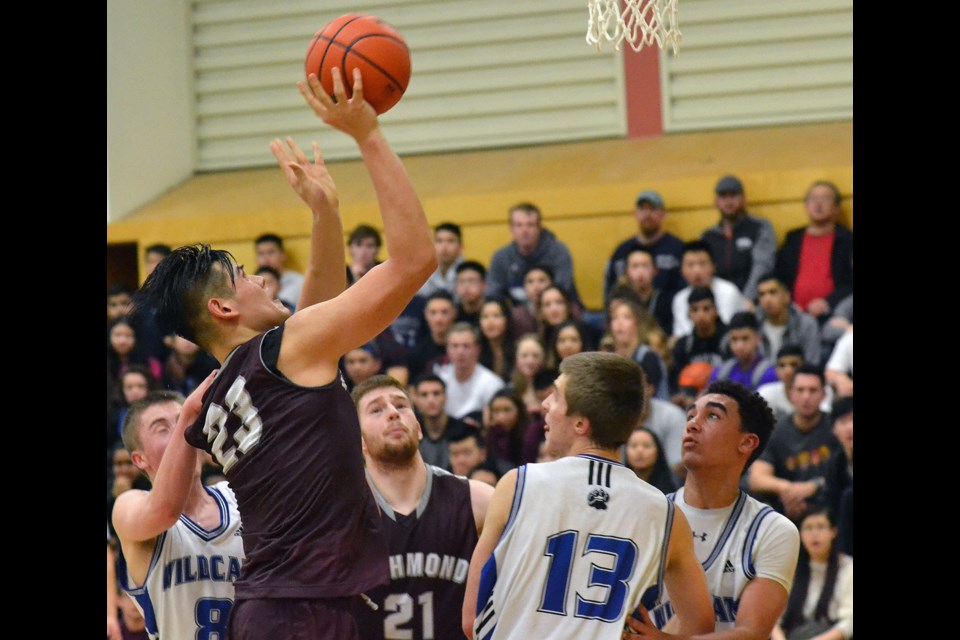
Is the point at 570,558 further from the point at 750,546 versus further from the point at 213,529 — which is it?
the point at 213,529

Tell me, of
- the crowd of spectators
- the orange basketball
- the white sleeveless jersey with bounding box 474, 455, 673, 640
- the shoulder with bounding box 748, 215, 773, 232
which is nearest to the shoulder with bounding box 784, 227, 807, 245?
the crowd of spectators

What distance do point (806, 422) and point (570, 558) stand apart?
4.32 meters

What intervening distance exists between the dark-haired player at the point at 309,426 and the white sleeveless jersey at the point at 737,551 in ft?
3.54

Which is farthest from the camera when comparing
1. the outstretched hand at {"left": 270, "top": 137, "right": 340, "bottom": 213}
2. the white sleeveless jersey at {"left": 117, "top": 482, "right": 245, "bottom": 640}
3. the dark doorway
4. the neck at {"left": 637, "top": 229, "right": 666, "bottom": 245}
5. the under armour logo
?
the dark doorway

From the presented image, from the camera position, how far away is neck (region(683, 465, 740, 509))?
440cm

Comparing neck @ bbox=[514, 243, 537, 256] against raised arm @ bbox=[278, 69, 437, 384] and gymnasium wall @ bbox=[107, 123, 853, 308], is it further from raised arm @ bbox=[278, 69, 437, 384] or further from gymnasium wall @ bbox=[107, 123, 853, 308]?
raised arm @ bbox=[278, 69, 437, 384]

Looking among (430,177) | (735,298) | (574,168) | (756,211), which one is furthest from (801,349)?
(430,177)

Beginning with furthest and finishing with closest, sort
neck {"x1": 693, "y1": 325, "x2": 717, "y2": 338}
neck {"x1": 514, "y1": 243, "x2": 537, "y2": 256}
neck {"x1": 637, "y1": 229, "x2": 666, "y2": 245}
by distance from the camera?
neck {"x1": 514, "y1": 243, "x2": 537, "y2": 256} → neck {"x1": 637, "y1": 229, "x2": 666, "y2": 245} → neck {"x1": 693, "y1": 325, "x2": 717, "y2": 338}

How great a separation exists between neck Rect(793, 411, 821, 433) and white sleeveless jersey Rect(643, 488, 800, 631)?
3509 mm

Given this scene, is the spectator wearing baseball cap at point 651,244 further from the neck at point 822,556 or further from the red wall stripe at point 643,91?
the neck at point 822,556

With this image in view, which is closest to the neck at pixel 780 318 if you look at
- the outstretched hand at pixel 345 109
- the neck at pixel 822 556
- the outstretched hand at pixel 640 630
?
the neck at pixel 822 556

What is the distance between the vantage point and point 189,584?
4602 mm

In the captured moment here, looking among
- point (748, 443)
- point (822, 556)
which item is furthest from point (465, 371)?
point (748, 443)
